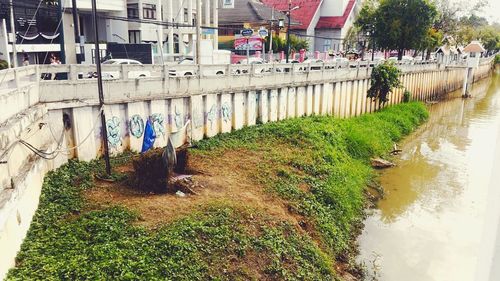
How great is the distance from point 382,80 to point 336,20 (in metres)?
28.6

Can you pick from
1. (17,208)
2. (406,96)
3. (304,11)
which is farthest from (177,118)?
(304,11)

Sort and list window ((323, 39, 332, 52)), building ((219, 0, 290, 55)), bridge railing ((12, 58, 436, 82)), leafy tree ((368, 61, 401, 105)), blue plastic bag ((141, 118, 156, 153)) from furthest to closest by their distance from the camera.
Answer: window ((323, 39, 332, 52)), building ((219, 0, 290, 55)), leafy tree ((368, 61, 401, 105)), blue plastic bag ((141, 118, 156, 153)), bridge railing ((12, 58, 436, 82))

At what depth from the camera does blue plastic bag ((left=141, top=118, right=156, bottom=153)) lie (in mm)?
13945

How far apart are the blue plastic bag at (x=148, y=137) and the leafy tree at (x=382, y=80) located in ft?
58.8

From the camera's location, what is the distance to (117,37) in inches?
1410

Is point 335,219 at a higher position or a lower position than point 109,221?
lower

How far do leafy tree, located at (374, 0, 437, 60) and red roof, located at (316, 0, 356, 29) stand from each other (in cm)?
1660

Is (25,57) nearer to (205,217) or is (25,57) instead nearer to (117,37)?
(117,37)

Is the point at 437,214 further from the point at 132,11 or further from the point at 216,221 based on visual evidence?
the point at 132,11

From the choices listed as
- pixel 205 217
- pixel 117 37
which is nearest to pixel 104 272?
pixel 205 217

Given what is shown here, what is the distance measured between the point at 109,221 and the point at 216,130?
7.97m

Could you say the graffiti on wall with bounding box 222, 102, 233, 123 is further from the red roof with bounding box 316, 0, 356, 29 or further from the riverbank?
the red roof with bounding box 316, 0, 356, 29

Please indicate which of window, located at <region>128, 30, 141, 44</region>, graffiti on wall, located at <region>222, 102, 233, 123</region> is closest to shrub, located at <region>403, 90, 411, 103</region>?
graffiti on wall, located at <region>222, 102, 233, 123</region>

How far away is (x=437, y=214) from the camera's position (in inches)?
607
